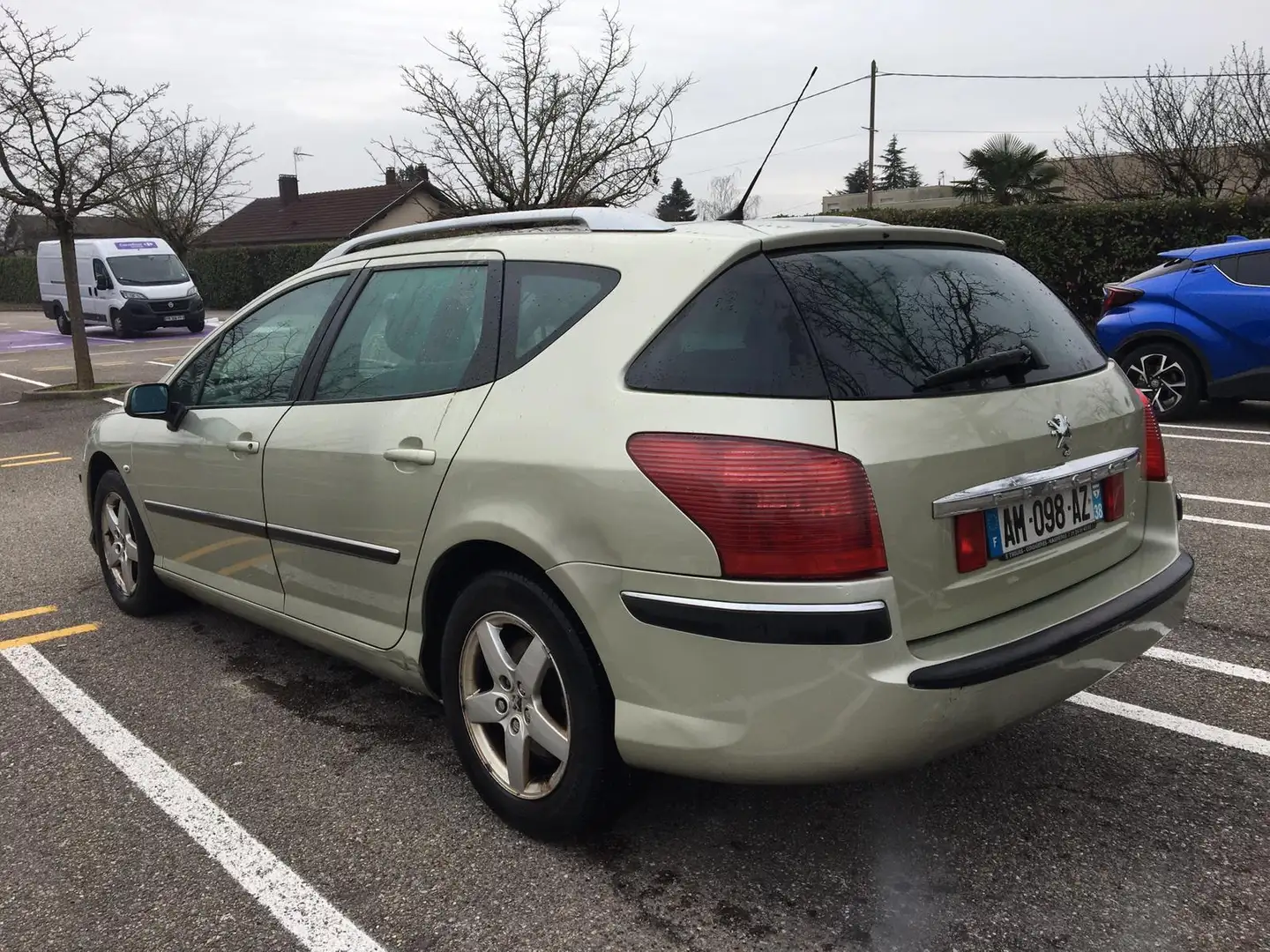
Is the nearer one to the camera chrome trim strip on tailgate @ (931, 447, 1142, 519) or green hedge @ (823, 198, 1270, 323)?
chrome trim strip on tailgate @ (931, 447, 1142, 519)

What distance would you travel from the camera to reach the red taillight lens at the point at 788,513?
2.15m

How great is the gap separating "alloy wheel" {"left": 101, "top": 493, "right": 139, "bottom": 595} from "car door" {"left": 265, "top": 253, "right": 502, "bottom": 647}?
1.48 m

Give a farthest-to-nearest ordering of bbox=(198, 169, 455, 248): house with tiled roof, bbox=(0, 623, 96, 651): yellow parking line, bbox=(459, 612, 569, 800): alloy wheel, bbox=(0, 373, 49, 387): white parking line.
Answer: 1. bbox=(198, 169, 455, 248): house with tiled roof
2. bbox=(0, 373, 49, 387): white parking line
3. bbox=(0, 623, 96, 651): yellow parking line
4. bbox=(459, 612, 569, 800): alloy wheel

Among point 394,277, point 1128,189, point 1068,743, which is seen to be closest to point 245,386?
point 394,277

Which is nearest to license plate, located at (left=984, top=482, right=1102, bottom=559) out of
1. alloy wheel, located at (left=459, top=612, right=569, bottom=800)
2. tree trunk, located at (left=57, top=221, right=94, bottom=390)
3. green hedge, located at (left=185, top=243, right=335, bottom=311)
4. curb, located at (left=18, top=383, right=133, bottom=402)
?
alloy wheel, located at (left=459, top=612, right=569, bottom=800)

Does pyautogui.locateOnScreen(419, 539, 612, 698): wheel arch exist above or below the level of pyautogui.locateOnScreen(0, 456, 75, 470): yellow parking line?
above

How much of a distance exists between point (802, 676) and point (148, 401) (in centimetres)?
297

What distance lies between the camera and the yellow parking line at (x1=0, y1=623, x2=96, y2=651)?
4410 mm

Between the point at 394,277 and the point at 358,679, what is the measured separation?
154cm

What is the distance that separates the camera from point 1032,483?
2.40m

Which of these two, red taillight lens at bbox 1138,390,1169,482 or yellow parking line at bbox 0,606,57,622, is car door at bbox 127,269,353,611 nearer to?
yellow parking line at bbox 0,606,57,622

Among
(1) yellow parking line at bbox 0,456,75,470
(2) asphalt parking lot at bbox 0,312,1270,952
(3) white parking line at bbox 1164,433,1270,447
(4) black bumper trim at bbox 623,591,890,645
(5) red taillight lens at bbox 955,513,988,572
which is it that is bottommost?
(2) asphalt parking lot at bbox 0,312,1270,952

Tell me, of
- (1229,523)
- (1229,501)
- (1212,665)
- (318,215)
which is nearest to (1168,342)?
(1229,501)

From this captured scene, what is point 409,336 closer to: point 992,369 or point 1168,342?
point 992,369
